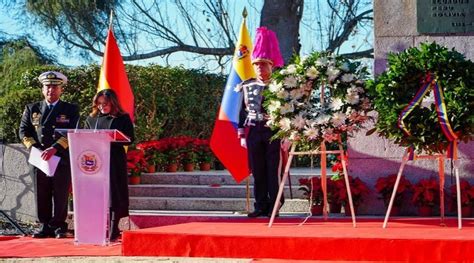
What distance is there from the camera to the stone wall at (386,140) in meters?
10.3

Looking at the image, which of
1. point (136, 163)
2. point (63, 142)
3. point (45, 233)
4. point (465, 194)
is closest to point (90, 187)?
point (63, 142)

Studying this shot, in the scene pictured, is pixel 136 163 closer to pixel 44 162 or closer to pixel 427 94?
pixel 44 162

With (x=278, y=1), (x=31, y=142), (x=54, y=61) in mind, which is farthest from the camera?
(x=54, y=61)

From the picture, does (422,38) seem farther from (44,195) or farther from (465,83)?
(44,195)

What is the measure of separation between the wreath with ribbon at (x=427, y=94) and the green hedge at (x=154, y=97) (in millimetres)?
6579

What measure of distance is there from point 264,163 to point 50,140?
2290 mm

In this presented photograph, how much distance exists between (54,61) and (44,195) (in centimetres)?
955

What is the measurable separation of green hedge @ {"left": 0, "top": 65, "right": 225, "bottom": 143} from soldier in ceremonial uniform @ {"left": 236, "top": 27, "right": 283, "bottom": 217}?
15.2 ft

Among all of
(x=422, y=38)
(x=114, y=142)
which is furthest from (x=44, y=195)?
(x=422, y=38)

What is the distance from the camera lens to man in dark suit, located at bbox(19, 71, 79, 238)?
10.5 m

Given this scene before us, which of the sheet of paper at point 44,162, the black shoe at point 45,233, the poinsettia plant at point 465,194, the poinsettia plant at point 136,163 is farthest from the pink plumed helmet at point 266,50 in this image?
the poinsettia plant at point 136,163

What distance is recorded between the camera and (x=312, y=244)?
799 centimetres

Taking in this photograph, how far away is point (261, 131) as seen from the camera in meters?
10.2

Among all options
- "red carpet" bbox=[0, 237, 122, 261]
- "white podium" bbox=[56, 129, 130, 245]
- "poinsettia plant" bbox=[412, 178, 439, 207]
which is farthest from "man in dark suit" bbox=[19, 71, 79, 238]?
"poinsettia plant" bbox=[412, 178, 439, 207]
